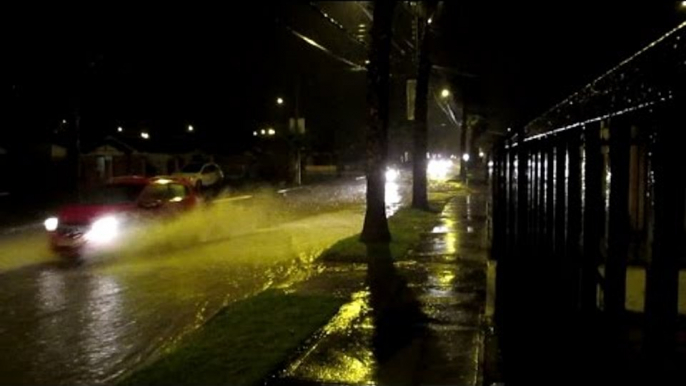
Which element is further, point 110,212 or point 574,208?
point 110,212

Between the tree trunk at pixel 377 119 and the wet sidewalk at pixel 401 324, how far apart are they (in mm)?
1042

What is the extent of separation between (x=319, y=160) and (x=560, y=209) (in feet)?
283

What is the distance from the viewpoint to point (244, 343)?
7.98 meters

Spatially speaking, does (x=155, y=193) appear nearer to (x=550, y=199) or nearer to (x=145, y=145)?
(x=550, y=199)

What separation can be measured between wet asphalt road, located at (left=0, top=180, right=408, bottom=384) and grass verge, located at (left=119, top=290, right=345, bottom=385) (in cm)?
46

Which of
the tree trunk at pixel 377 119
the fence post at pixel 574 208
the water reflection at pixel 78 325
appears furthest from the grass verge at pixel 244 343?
the tree trunk at pixel 377 119

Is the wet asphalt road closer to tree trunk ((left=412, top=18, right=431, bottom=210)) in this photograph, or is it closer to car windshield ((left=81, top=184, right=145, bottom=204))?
car windshield ((left=81, top=184, right=145, bottom=204))

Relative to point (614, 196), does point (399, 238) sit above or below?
below

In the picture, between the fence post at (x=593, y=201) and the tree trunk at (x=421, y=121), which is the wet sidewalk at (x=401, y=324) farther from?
the tree trunk at (x=421, y=121)

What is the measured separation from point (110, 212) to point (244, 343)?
895 centimetres

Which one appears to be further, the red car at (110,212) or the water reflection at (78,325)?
the red car at (110,212)

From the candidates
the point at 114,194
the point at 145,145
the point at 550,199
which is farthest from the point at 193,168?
the point at 550,199

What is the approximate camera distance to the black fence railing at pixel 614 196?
85.3 inches

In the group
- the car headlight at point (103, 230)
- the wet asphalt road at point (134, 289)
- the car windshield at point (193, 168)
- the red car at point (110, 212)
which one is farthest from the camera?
the car windshield at point (193, 168)
